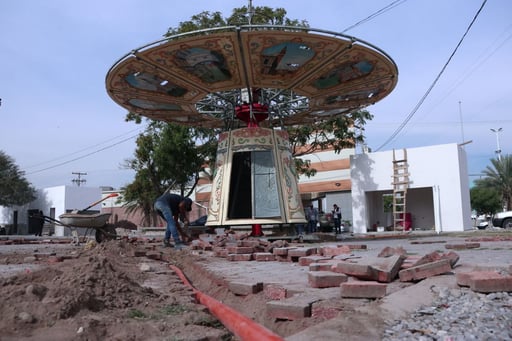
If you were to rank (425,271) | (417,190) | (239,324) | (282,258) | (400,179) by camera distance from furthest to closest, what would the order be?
(417,190) → (400,179) → (282,258) → (425,271) → (239,324)

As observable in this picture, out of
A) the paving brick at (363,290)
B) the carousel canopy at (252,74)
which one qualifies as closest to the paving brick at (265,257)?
the paving brick at (363,290)

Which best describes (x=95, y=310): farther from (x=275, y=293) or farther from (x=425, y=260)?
(x=425, y=260)

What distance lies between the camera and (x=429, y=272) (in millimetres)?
4707

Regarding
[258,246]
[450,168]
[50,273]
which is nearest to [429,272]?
[50,273]

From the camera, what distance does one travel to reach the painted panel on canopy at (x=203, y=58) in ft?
40.3

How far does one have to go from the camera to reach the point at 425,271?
4.71m

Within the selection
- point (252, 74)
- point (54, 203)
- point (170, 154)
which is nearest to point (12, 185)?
point (54, 203)

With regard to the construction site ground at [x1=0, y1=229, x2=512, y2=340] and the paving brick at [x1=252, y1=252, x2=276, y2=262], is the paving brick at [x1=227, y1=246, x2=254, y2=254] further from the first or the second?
the construction site ground at [x1=0, y1=229, x2=512, y2=340]

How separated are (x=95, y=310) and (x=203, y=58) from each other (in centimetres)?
1051

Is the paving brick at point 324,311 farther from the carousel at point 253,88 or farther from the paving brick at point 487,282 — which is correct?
the carousel at point 253,88

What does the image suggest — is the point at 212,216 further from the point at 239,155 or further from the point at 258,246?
the point at 258,246

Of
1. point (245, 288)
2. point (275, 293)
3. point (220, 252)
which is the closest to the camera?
point (275, 293)

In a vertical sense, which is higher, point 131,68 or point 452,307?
point 131,68

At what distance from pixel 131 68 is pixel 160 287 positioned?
9.62m
